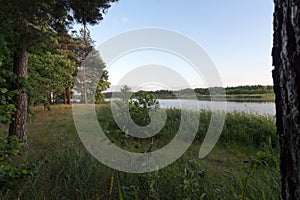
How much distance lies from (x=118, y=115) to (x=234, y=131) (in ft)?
10.2

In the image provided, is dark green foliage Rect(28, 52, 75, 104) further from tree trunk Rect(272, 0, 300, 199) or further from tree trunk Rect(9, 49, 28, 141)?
tree trunk Rect(272, 0, 300, 199)

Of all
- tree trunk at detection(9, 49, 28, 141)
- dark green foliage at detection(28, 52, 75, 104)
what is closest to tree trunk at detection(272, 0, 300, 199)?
dark green foliage at detection(28, 52, 75, 104)

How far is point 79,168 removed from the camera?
2244mm

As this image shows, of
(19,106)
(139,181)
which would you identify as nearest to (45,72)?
(19,106)

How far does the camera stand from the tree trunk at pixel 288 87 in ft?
1.90

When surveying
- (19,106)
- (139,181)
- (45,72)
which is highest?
(45,72)

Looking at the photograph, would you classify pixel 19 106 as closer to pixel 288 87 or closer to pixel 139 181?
pixel 139 181

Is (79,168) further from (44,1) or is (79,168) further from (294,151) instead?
(44,1)

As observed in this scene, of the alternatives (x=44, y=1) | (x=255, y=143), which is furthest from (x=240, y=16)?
(x=44, y=1)

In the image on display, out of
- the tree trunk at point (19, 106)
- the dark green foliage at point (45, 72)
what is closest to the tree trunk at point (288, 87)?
the dark green foliage at point (45, 72)

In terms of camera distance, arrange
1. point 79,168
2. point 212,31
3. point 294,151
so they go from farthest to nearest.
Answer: point 212,31 → point 79,168 → point 294,151

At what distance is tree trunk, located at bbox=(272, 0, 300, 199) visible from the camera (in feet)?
1.90

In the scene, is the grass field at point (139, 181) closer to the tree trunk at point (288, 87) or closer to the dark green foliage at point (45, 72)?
the tree trunk at point (288, 87)

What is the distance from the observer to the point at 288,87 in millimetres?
604
